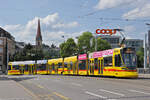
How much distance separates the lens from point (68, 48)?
87625mm

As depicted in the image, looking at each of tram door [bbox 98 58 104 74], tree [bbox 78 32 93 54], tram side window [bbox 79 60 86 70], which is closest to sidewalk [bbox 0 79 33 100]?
tram door [bbox 98 58 104 74]

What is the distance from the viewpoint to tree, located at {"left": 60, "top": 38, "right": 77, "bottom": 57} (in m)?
87.7

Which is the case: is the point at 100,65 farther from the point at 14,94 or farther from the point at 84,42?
the point at 84,42

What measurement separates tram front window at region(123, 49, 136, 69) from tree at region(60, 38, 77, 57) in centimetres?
6235

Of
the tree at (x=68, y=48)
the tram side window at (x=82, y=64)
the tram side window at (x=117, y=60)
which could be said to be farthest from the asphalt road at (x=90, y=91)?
the tree at (x=68, y=48)

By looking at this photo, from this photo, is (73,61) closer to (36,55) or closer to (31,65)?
(31,65)

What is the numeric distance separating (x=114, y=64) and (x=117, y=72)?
3.13 ft

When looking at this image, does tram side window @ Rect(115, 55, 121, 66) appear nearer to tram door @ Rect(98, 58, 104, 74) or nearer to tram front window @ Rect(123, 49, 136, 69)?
tram front window @ Rect(123, 49, 136, 69)

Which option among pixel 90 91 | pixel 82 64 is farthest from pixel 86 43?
pixel 90 91

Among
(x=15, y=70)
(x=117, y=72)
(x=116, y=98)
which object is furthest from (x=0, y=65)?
(x=116, y=98)

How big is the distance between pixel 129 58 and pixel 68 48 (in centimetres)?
6287

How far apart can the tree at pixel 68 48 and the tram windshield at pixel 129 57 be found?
6234 cm

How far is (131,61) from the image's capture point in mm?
25172

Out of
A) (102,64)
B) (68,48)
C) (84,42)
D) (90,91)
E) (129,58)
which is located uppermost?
(84,42)
